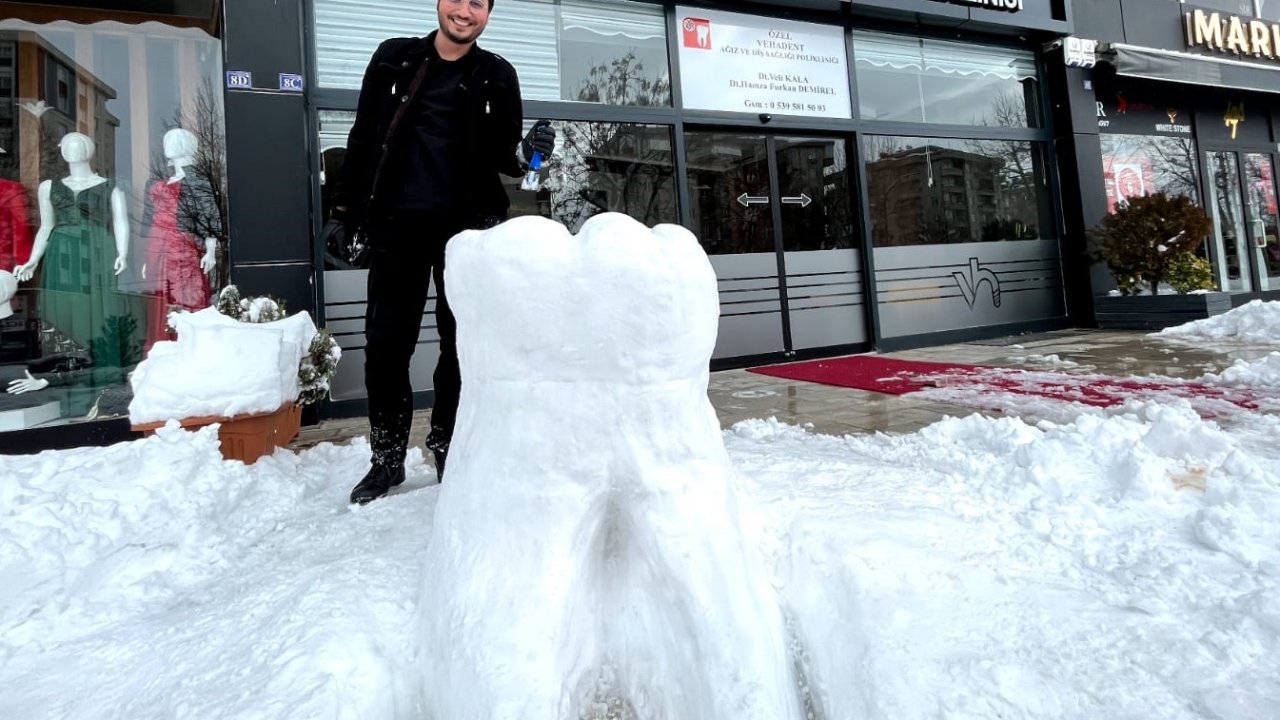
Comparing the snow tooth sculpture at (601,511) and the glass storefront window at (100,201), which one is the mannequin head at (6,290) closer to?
the glass storefront window at (100,201)

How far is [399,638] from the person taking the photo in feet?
3.33

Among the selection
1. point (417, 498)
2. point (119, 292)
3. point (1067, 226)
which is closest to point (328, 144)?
point (119, 292)

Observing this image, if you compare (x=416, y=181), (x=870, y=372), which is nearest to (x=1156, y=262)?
(x=870, y=372)

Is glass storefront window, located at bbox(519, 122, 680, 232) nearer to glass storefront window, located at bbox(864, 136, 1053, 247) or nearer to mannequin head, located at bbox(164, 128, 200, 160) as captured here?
mannequin head, located at bbox(164, 128, 200, 160)

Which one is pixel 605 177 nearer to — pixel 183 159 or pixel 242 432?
pixel 183 159

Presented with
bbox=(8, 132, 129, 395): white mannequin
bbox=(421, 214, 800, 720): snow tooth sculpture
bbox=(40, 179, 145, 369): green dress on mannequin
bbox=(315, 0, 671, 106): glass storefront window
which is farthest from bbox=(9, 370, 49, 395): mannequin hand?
bbox=(421, 214, 800, 720): snow tooth sculpture

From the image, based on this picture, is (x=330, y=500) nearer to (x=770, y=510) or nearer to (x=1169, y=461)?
(x=770, y=510)

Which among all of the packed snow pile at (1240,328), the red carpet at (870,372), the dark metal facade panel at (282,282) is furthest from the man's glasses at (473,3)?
the packed snow pile at (1240,328)

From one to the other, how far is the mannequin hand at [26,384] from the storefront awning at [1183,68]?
32.6 ft

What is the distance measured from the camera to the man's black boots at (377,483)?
1800 mm

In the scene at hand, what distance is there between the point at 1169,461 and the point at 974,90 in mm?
6616

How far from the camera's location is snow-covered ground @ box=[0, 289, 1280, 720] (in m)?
0.92

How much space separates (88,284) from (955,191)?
751 centimetres

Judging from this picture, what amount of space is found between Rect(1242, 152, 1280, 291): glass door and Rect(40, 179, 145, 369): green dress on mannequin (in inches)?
508
